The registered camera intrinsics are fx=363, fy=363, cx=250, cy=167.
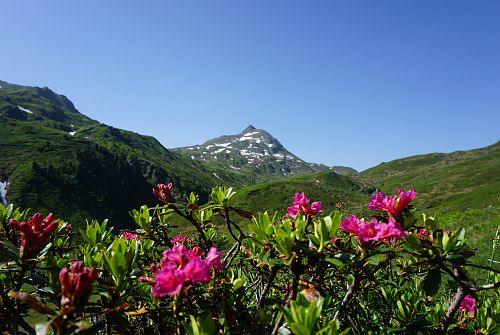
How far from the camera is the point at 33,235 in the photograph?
1.77 metres

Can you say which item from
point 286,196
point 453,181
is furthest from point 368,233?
point 453,181

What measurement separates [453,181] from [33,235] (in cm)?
10371

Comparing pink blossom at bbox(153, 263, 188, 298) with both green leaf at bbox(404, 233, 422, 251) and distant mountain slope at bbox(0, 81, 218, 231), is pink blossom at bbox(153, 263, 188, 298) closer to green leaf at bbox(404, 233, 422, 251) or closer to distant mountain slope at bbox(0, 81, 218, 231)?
green leaf at bbox(404, 233, 422, 251)

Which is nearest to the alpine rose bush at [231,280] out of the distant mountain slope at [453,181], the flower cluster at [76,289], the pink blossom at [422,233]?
the flower cluster at [76,289]

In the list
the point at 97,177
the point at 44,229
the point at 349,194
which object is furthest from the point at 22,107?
the point at 44,229

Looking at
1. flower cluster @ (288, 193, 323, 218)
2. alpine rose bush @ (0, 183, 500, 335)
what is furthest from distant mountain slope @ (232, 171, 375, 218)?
alpine rose bush @ (0, 183, 500, 335)

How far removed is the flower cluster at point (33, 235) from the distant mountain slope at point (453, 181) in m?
53.5

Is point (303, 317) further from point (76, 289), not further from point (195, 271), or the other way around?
point (76, 289)

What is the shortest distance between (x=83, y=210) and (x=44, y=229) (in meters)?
87.8

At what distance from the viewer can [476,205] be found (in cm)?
5106

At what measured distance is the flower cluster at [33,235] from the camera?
1.70 metres

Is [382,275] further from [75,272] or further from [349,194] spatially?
[349,194]

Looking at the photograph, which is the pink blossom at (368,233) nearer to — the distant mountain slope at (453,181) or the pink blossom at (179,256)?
the pink blossom at (179,256)

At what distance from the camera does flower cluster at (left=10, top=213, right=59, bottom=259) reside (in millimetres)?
1701
